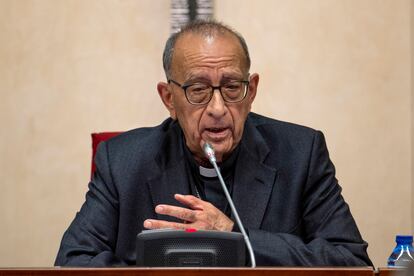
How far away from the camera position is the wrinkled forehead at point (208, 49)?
2492 mm

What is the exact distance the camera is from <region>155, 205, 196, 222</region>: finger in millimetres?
2156

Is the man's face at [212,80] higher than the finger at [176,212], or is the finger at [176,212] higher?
the man's face at [212,80]

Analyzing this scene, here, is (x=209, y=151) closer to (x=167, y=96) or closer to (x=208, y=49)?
(x=208, y=49)

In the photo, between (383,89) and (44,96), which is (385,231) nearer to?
(383,89)

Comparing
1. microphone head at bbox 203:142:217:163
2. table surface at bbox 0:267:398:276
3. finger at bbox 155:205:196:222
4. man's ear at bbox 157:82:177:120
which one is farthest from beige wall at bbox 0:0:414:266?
table surface at bbox 0:267:398:276

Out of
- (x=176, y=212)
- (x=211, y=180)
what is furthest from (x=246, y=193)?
(x=176, y=212)

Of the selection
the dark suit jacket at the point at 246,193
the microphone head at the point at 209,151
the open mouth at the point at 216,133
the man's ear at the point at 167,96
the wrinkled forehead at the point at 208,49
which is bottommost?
the dark suit jacket at the point at 246,193

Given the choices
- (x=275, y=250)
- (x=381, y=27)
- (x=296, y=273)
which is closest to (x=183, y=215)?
(x=275, y=250)

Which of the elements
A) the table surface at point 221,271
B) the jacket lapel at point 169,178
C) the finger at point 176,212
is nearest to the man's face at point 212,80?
the jacket lapel at point 169,178

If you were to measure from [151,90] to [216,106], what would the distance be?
1.43 metres

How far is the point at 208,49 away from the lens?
249 cm

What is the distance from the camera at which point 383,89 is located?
3797mm

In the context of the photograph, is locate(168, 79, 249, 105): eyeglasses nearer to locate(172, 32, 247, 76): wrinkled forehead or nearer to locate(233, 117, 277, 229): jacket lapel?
locate(172, 32, 247, 76): wrinkled forehead

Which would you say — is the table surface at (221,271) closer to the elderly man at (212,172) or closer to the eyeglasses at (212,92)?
the elderly man at (212,172)
